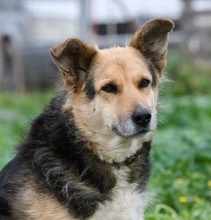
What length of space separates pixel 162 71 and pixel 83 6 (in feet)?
34.4

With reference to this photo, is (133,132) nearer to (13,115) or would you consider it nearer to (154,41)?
(154,41)

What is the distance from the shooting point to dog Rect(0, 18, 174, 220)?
537 cm

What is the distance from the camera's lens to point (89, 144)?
18.4 ft

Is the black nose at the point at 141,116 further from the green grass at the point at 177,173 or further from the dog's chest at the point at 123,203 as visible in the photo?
the green grass at the point at 177,173

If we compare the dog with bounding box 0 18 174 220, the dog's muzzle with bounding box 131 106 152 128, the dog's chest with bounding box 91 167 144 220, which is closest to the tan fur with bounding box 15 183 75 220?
the dog with bounding box 0 18 174 220

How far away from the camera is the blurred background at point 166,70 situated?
7.57m

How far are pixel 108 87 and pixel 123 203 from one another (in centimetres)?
93

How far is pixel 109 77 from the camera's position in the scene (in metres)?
5.62

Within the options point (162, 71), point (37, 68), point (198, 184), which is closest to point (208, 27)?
point (37, 68)

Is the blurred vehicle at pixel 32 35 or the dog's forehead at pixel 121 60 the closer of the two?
the dog's forehead at pixel 121 60

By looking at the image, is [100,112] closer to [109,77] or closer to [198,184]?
[109,77]

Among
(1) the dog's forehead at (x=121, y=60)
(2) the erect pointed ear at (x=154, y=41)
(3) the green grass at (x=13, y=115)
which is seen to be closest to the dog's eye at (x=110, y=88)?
(1) the dog's forehead at (x=121, y=60)

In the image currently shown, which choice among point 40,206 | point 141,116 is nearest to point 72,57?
point 141,116

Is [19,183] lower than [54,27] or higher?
higher
